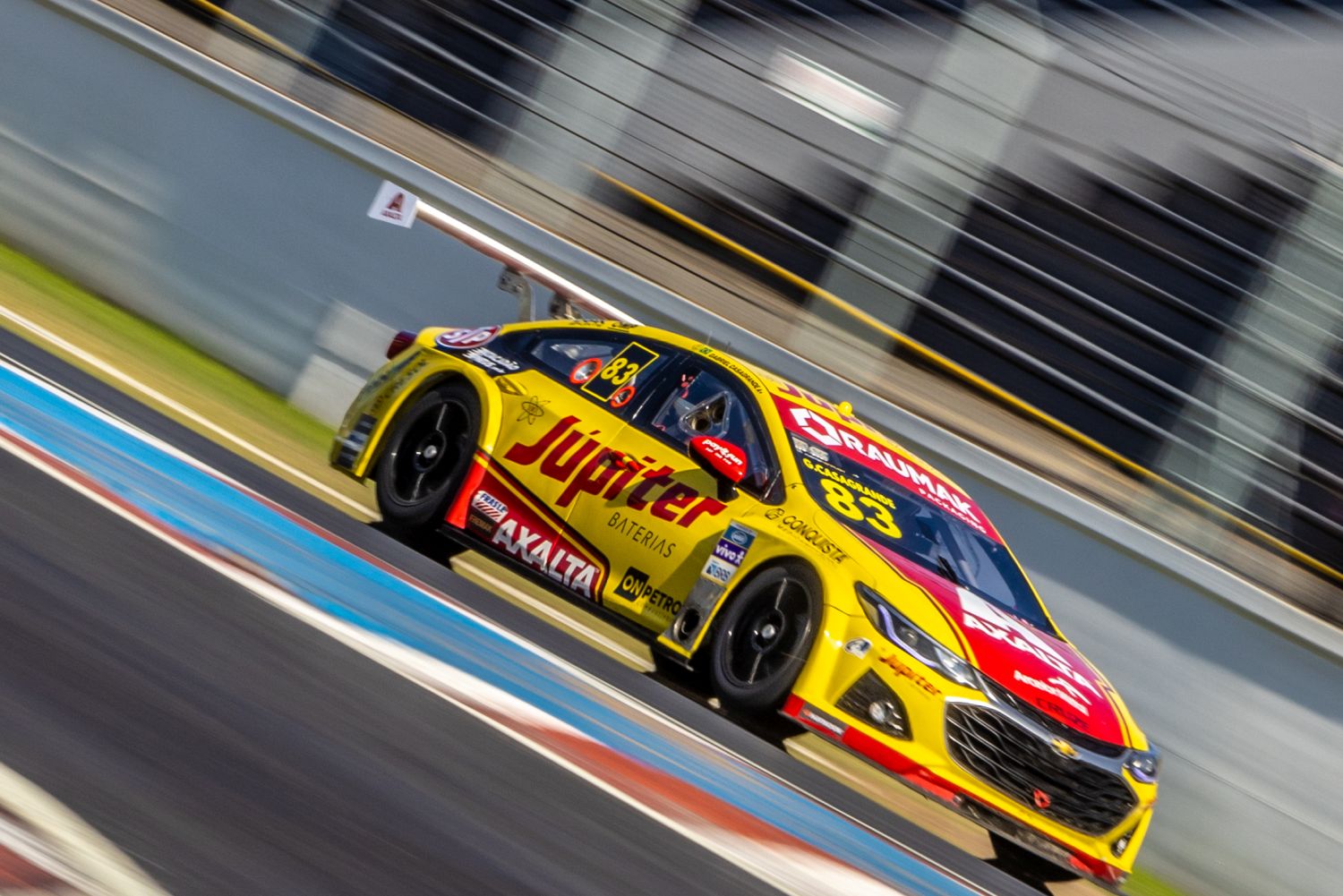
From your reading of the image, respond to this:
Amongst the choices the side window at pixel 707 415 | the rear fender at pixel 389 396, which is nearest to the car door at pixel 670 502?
the side window at pixel 707 415

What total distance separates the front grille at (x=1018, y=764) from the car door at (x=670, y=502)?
3.67 ft

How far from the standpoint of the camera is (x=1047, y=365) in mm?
11031

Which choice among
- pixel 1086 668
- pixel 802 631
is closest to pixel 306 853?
pixel 802 631

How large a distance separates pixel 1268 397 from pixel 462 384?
4383mm

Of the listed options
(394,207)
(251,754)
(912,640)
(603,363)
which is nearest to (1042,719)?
(912,640)

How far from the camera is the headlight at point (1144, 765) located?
270 inches

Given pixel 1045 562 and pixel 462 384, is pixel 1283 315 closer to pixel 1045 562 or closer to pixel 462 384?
pixel 1045 562

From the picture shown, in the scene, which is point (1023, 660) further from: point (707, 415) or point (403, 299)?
point (403, 299)

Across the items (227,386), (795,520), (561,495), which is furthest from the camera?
(227,386)

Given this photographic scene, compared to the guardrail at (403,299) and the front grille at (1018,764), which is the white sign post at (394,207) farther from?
the front grille at (1018,764)

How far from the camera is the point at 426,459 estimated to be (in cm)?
844

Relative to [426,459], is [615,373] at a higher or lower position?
higher

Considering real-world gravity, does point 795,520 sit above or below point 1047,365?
below

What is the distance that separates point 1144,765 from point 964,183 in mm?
4944
